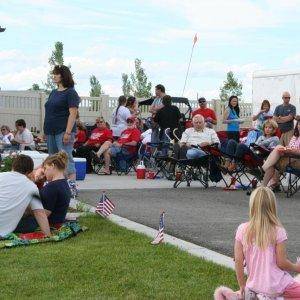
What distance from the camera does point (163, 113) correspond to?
Answer: 764 inches

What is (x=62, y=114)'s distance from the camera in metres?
12.2

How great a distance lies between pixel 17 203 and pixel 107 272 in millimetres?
2258

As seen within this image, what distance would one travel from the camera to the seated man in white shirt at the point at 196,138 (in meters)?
15.9

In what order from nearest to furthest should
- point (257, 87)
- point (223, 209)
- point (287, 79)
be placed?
point (223, 209)
point (287, 79)
point (257, 87)

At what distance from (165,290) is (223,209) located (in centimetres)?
562

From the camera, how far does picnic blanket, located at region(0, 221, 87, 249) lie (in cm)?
845

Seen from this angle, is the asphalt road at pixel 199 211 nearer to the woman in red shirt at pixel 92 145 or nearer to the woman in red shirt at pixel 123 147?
the woman in red shirt at pixel 123 147

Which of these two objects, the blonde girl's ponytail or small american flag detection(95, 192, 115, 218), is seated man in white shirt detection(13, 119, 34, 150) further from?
the blonde girl's ponytail

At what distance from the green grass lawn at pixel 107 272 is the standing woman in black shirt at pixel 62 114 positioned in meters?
3.43

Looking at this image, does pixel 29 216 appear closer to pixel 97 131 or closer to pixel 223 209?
pixel 223 209

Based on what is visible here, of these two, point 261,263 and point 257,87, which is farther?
point 257,87

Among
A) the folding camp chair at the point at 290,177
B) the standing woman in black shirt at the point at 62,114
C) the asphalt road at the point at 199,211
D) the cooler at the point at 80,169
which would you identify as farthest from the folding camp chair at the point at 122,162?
the standing woman in black shirt at the point at 62,114

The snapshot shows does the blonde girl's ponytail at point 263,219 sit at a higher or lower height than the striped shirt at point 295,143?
higher

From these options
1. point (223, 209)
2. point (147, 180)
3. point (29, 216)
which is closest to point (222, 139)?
point (147, 180)
